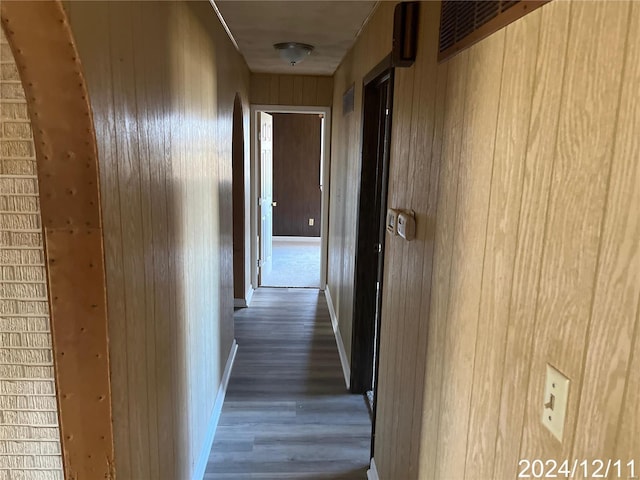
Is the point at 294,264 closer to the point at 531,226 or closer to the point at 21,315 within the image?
the point at 21,315

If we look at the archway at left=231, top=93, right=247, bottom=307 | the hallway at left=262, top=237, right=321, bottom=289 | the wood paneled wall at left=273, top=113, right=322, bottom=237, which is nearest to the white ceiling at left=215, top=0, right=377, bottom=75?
the archway at left=231, top=93, right=247, bottom=307

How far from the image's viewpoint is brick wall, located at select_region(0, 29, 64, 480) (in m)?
1.08

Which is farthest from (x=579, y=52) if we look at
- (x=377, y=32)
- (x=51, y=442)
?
(x=377, y=32)

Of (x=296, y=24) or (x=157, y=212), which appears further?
(x=296, y=24)

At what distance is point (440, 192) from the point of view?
1383 mm

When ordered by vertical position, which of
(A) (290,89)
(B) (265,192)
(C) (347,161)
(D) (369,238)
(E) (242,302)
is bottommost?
(E) (242,302)

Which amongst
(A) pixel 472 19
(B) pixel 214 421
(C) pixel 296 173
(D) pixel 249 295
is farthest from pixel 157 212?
(C) pixel 296 173

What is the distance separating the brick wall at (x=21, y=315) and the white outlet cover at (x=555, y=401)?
1.13m

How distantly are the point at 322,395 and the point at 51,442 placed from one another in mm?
2157

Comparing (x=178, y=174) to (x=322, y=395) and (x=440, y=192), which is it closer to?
(x=440, y=192)

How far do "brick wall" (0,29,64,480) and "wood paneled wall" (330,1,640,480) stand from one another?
106 centimetres

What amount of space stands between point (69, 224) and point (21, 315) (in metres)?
0.31

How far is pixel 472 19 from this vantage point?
1132 mm

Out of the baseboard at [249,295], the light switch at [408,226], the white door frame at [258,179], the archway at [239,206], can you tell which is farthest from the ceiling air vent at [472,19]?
the baseboard at [249,295]
